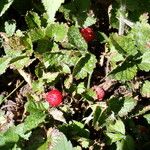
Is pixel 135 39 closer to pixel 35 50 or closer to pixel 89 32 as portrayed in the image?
pixel 89 32

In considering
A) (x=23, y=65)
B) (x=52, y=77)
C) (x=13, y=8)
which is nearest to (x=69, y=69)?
(x=52, y=77)

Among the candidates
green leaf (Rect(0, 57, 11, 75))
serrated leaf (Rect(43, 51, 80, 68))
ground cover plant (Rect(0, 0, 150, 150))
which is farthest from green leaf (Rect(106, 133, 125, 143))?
green leaf (Rect(0, 57, 11, 75))

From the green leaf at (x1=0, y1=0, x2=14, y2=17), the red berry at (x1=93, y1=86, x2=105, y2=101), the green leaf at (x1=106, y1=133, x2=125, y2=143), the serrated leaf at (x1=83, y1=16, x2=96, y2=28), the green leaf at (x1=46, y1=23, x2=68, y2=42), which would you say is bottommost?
the green leaf at (x1=106, y1=133, x2=125, y2=143)

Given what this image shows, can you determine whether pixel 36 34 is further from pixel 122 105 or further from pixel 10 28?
pixel 122 105

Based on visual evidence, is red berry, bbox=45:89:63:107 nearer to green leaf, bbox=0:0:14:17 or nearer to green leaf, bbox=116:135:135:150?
green leaf, bbox=116:135:135:150

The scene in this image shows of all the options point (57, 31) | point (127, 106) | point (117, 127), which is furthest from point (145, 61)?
point (57, 31)
